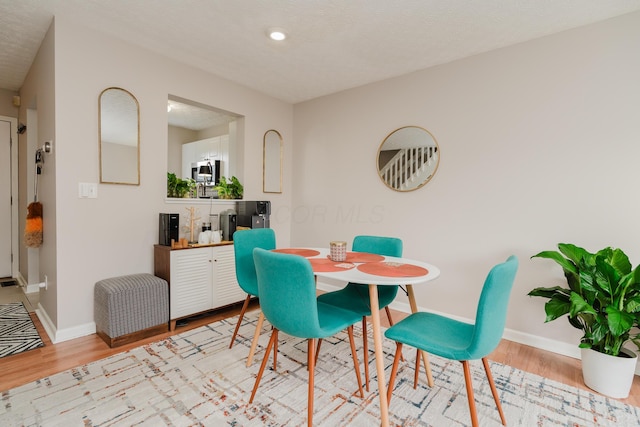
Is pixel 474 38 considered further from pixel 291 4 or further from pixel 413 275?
pixel 413 275

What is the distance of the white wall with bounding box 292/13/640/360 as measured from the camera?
2.24m

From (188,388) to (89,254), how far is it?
1455mm

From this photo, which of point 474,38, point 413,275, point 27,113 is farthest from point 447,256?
point 27,113

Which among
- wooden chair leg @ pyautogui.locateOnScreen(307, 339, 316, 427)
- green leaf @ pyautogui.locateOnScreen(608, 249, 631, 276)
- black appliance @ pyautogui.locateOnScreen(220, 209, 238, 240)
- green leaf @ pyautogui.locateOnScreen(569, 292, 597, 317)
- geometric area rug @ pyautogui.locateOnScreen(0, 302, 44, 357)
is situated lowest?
geometric area rug @ pyautogui.locateOnScreen(0, 302, 44, 357)

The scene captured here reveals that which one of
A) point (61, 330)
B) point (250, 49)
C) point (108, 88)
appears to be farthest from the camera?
point (250, 49)

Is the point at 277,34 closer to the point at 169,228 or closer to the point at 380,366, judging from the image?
the point at 169,228

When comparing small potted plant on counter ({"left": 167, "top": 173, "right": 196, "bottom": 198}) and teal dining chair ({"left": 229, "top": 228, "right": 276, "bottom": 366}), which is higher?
small potted plant on counter ({"left": 167, "top": 173, "right": 196, "bottom": 198})

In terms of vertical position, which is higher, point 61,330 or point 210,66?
point 210,66

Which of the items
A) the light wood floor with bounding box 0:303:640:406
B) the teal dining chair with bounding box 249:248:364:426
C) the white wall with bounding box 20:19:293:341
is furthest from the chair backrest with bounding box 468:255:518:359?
the white wall with bounding box 20:19:293:341

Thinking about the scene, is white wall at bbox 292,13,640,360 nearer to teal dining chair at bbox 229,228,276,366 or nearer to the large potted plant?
the large potted plant

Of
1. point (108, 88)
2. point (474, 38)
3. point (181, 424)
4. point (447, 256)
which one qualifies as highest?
point (474, 38)

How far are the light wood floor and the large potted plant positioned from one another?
0.42ft

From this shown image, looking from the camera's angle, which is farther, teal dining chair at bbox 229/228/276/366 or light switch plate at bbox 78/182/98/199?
light switch plate at bbox 78/182/98/199

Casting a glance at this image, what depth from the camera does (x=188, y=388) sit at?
188 centimetres
